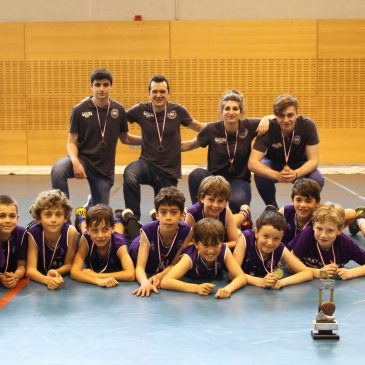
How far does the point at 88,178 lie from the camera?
21.3 ft

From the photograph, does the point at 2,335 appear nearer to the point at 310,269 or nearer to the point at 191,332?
the point at 191,332

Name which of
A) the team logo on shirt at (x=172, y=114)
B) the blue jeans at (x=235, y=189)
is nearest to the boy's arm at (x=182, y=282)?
the blue jeans at (x=235, y=189)

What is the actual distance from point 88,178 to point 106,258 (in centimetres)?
193

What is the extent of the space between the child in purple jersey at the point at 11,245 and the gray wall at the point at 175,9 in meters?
8.77

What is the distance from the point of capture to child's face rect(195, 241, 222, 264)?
438 centimetres

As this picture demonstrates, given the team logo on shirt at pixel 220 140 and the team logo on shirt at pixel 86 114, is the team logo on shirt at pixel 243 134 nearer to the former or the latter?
the team logo on shirt at pixel 220 140

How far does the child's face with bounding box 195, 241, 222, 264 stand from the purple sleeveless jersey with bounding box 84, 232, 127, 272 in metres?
0.66

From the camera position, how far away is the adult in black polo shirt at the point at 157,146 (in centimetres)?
632

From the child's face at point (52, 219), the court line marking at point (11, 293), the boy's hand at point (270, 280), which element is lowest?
the court line marking at point (11, 293)

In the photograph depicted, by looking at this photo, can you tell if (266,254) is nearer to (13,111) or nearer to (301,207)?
(301,207)

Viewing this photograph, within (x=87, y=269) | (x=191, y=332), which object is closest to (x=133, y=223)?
(x=87, y=269)

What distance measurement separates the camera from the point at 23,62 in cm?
1255

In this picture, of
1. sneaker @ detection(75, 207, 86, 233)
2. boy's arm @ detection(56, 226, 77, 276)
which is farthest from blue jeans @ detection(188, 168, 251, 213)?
boy's arm @ detection(56, 226, 77, 276)

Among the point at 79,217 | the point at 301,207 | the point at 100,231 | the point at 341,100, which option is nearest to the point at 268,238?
the point at 301,207
